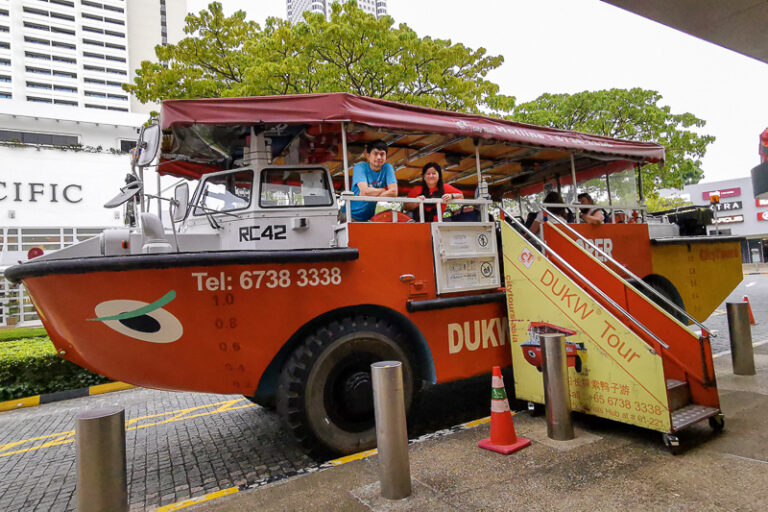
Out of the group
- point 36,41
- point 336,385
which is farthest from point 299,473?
point 36,41

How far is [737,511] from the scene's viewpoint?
7.95ft

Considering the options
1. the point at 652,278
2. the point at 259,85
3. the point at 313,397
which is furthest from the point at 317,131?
the point at 259,85

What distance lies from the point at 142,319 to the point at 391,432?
1.76 m

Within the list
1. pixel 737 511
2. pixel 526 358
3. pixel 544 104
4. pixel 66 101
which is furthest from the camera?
pixel 66 101

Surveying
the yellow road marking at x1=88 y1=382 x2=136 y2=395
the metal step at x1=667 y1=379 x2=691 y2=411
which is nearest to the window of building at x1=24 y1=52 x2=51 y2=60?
the yellow road marking at x1=88 y1=382 x2=136 y2=395

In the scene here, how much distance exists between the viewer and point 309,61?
36.8 ft

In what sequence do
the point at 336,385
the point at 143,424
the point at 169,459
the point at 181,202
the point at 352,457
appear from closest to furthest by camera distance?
the point at 352,457
the point at 336,385
the point at 169,459
the point at 181,202
the point at 143,424

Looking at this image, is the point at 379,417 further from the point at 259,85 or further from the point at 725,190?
the point at 725,190

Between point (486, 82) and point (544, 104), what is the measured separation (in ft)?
31.9

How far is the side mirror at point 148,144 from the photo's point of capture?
11.1ft

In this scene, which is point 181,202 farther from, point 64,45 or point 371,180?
point 64,45

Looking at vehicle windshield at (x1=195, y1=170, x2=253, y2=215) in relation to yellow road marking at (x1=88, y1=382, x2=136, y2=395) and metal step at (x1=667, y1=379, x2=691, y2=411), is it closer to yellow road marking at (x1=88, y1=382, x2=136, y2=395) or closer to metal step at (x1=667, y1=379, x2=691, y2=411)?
metal step at (x1=667, y1=379, x2=691, y2=411)

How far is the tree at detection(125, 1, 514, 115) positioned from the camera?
11.0 m

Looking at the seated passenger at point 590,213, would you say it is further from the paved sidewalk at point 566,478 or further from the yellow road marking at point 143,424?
the yellow road marking at point 143,424
